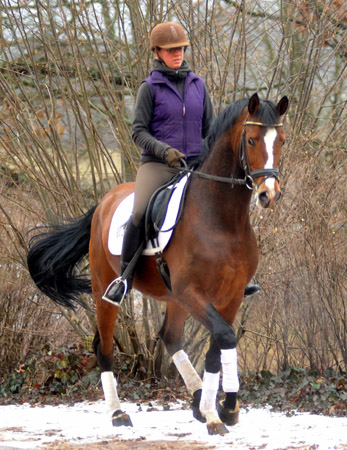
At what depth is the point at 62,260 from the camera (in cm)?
746

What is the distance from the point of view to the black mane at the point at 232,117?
4.96 metres

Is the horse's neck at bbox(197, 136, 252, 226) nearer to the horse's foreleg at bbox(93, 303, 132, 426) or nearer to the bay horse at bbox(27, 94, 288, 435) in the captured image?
the bay horse at bbox(27, 94, 288, 435)

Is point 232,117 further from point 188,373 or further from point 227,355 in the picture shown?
point 188,373

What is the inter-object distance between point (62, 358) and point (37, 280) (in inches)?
53.7

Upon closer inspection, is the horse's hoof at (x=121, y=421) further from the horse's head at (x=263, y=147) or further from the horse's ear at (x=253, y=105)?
the horse's ear at (x=253, y=105)

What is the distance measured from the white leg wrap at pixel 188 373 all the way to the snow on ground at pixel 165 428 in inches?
14.5

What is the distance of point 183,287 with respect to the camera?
17.7ft

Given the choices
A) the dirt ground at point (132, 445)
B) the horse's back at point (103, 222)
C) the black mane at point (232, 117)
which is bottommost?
the dirt ground at point (132, 445)

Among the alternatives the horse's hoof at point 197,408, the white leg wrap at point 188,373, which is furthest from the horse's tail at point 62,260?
the horse's hoof at point 197,408

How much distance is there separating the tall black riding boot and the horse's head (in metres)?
1.28

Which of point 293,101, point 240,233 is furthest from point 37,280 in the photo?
point 293,101

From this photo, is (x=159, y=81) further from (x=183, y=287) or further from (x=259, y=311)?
(x=259, y=311)

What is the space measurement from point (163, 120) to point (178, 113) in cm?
15

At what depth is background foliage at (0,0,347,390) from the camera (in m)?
7.39
